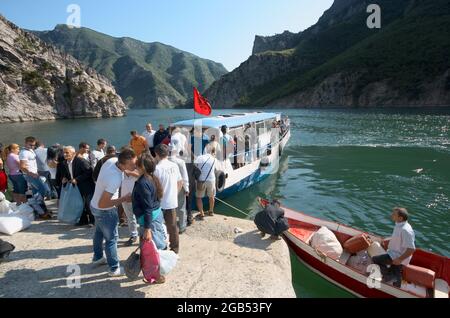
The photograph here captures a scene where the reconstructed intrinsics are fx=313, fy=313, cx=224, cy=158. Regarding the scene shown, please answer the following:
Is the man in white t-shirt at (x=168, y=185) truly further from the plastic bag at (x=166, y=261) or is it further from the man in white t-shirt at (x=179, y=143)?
the man in white t-shirt at (x=179, y=143)

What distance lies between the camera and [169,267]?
18.2ft

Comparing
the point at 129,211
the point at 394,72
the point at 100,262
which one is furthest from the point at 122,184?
the point at 394,72

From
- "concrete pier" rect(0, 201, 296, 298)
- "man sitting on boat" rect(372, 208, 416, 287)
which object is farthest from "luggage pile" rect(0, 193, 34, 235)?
"man sitting on boat" rect(372, 208, 416, 287)

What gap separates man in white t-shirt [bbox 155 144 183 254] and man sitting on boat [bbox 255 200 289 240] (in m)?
2.55

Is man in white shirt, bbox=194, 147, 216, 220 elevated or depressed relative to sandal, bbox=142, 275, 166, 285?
elevated

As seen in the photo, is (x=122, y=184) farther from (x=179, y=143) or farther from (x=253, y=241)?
(x=179, y=143)

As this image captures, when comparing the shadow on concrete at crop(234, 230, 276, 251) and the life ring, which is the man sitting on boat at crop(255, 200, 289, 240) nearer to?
the shadow on concrete at crop(234, 230, 276, 251)

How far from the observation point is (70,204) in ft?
27.9

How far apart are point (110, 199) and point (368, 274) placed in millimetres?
6211

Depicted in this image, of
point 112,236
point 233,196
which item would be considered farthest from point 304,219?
point 112,236

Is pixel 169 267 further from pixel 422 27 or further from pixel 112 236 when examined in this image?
pixel 422 27

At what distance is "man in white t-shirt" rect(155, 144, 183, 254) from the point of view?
6270mm
